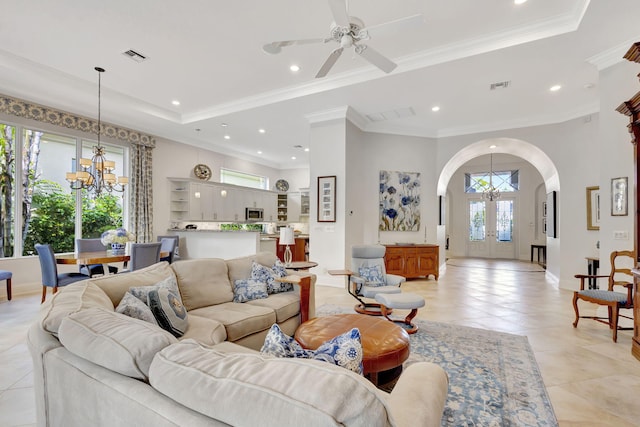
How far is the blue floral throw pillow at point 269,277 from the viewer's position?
133 inches

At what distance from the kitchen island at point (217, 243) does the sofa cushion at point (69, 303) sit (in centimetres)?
444

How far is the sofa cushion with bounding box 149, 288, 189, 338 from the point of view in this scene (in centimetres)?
211

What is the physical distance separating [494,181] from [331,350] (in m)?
12.0

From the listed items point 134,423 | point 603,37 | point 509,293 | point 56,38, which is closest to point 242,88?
point 56,38

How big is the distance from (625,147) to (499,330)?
2568 mm

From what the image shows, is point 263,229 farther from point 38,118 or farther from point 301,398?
point 301,398

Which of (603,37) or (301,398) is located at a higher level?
(603,37)

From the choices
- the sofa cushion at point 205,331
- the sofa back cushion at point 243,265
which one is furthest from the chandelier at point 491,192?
the sofa cushion at point 205,331

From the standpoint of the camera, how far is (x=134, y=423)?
0.94 meters

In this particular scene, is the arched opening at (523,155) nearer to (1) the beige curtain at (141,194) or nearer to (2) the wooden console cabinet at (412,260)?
(2) the wooden console cabinet at (412,260)

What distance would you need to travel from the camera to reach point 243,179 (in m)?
9.99

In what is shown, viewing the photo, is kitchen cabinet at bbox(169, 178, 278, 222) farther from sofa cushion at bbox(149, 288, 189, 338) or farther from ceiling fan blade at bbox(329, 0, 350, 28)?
ceiling fan blade at bbox(329, 0, 350, 28)

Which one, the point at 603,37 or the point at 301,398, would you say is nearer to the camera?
the point at 301,398

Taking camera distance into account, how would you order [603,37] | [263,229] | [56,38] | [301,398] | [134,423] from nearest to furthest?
[301,398], [134,423], [603,37], [56,38], [263,229]
